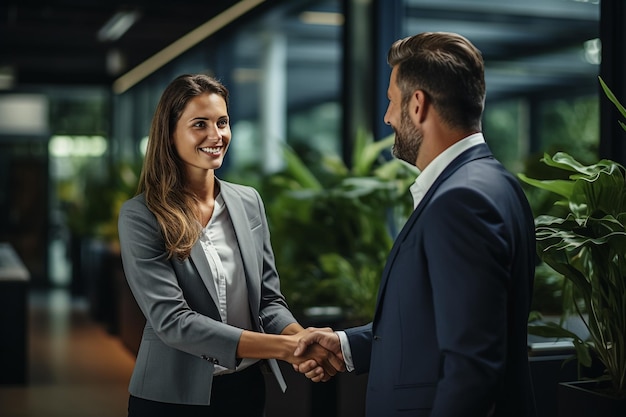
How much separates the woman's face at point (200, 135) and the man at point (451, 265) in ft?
2.00

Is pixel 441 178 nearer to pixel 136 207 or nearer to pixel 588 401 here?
pixel 136 207

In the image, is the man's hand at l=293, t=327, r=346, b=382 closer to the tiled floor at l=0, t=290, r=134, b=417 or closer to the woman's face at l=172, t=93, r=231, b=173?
the woman's face at l=172, t=93, r=231, b=173

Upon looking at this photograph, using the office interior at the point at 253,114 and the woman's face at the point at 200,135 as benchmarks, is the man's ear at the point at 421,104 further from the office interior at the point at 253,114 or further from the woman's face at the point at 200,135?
the office interior at the point at 253,114

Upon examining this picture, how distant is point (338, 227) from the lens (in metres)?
5.23

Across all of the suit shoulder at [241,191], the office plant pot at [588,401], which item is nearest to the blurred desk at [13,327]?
the suit shoulder at [241,191]

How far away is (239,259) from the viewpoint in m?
2.44

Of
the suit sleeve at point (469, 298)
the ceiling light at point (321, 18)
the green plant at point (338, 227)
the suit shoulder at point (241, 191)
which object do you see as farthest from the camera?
the ceiling light at point (321, 18)

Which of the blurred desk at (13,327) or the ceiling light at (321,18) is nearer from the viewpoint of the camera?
the blurred desk at (13,327)

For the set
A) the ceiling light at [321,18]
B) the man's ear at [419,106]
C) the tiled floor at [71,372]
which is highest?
the ceiling light at [321,18]

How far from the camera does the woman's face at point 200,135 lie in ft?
7.93

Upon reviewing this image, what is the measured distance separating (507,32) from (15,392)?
22.6 feet

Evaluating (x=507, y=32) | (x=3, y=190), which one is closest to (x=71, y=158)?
(x=3, y=190)

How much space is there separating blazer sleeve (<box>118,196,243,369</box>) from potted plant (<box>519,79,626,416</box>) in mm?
963

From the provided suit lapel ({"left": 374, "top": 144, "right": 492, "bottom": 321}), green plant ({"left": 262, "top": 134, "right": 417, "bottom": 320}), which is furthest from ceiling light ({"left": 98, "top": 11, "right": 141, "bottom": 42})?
suit lapel ({"left": 374, "top": 144, "right": 492, "bottom": 321})
